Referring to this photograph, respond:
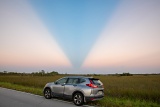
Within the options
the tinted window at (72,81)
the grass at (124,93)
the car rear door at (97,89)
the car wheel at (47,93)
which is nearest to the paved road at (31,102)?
the car wheel at (47,93)

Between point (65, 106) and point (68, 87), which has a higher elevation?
point (68, 87)

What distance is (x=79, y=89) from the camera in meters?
10.3

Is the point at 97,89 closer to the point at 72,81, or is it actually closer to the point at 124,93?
the point at 72,81

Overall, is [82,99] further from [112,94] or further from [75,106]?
[112,94]

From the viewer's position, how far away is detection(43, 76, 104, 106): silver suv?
10.0 metres

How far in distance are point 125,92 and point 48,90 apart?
757cm

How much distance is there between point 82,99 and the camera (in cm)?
1012

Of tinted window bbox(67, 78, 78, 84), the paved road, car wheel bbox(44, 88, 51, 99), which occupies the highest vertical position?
tinted window bbox(67, 78, 78, 84)

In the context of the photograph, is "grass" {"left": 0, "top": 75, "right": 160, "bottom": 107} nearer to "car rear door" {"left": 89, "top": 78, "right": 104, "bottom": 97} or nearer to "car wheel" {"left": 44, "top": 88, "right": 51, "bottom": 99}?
"car rear door" {"left": 89, "top": 78, "right": 104, "bottom": 97}

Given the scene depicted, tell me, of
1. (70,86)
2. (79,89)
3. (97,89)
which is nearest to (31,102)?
(70,86)

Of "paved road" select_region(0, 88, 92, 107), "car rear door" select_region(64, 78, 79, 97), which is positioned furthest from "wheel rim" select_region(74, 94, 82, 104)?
"car rear door" select_region(64, 78, 79, 97)

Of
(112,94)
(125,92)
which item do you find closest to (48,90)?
(112,94)

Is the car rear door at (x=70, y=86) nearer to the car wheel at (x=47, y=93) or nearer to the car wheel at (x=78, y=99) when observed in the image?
the car wheel at (x=78, y=99)

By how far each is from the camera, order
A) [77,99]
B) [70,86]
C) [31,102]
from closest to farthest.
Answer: [77,99]
[31,102]
[70,86]
